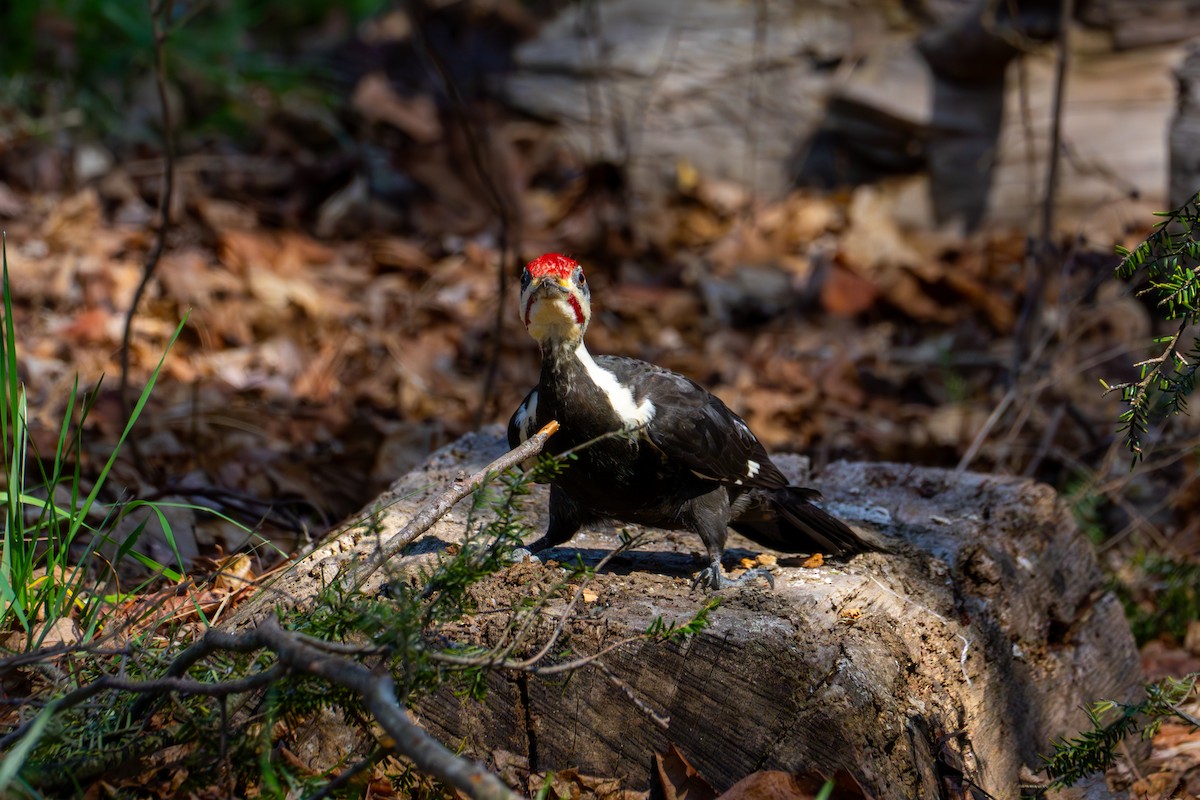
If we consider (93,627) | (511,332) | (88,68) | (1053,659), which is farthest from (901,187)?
(93,627)

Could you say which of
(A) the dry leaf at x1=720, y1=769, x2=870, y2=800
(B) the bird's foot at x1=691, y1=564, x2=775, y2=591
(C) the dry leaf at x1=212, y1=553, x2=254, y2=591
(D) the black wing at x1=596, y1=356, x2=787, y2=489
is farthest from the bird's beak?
(A) the dry leaf at x1=720, y1=769, x2=870, y2=800

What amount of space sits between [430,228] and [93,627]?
15.0ft

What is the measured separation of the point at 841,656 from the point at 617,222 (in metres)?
4.71

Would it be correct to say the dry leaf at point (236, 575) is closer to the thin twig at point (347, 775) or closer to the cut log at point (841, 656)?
the cut log at point (841, 656)

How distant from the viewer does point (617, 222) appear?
692 centimetres

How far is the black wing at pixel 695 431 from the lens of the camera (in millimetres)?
3002

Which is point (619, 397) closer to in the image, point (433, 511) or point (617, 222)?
point (433, 511)

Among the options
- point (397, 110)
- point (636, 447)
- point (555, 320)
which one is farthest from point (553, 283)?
point (397, 110)

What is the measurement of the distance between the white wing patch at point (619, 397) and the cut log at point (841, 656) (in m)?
0.40

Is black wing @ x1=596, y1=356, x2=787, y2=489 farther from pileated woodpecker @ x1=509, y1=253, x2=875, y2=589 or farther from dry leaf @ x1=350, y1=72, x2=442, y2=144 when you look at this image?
dry leaf @ x1=350, y1=72, x2=442, y2=144

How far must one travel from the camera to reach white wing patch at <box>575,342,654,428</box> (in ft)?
9.73

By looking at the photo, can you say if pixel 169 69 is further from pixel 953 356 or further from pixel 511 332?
pixel 953 356

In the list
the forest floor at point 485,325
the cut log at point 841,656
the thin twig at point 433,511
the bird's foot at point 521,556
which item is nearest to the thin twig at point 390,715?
the thin twig at point 433,511

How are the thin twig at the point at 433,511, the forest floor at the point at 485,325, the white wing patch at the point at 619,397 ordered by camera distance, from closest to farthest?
the thin twig at the point at 433,511, the white wing patch at the point at 619,397, the forest floor at the point at 485,325
